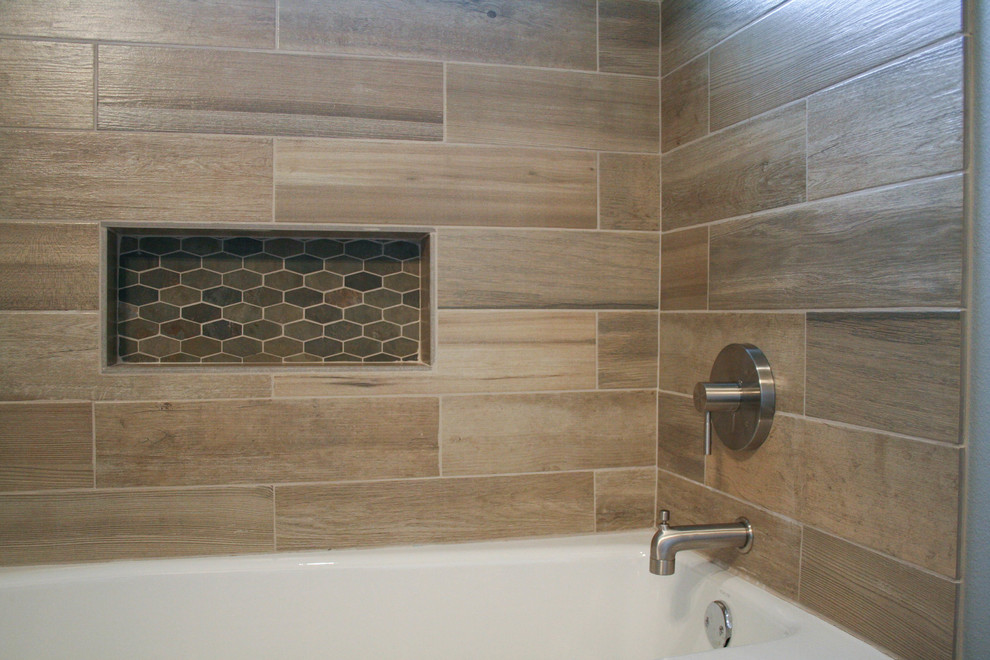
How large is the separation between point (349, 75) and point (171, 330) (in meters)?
0.74

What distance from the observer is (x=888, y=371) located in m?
1.10

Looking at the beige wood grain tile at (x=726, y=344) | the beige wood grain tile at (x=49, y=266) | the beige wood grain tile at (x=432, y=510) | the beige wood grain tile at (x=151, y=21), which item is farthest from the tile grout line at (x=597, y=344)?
the beige wood grain tile at (x=49, y=266)

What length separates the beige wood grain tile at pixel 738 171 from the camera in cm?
132

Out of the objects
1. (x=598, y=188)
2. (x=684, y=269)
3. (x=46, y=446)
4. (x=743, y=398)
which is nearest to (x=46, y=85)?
(x=46, y=446)

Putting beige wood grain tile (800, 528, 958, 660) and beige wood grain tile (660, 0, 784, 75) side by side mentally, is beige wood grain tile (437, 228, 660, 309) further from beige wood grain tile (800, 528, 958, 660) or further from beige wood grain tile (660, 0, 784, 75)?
beige wood grain tile (800, 528, 958, 660)

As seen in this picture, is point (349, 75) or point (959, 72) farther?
point (349, 75)

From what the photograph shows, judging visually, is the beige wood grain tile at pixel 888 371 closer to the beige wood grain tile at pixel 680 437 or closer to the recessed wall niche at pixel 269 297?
the beige wood grain tile at pixel 680 437

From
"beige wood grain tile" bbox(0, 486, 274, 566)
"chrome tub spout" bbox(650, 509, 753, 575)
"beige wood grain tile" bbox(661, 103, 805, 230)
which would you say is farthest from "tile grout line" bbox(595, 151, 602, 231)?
"beige wood grain tile" bbox(0, 486, 274, 566)

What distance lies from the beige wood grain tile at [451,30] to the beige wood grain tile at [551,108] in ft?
0.13

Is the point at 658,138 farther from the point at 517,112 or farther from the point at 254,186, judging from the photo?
the point at 254,186

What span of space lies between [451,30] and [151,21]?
65 centimetres

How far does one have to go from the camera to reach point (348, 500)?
64.9 inches

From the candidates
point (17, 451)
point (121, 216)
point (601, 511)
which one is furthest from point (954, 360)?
point (17, 451)

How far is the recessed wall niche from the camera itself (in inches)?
66.7
